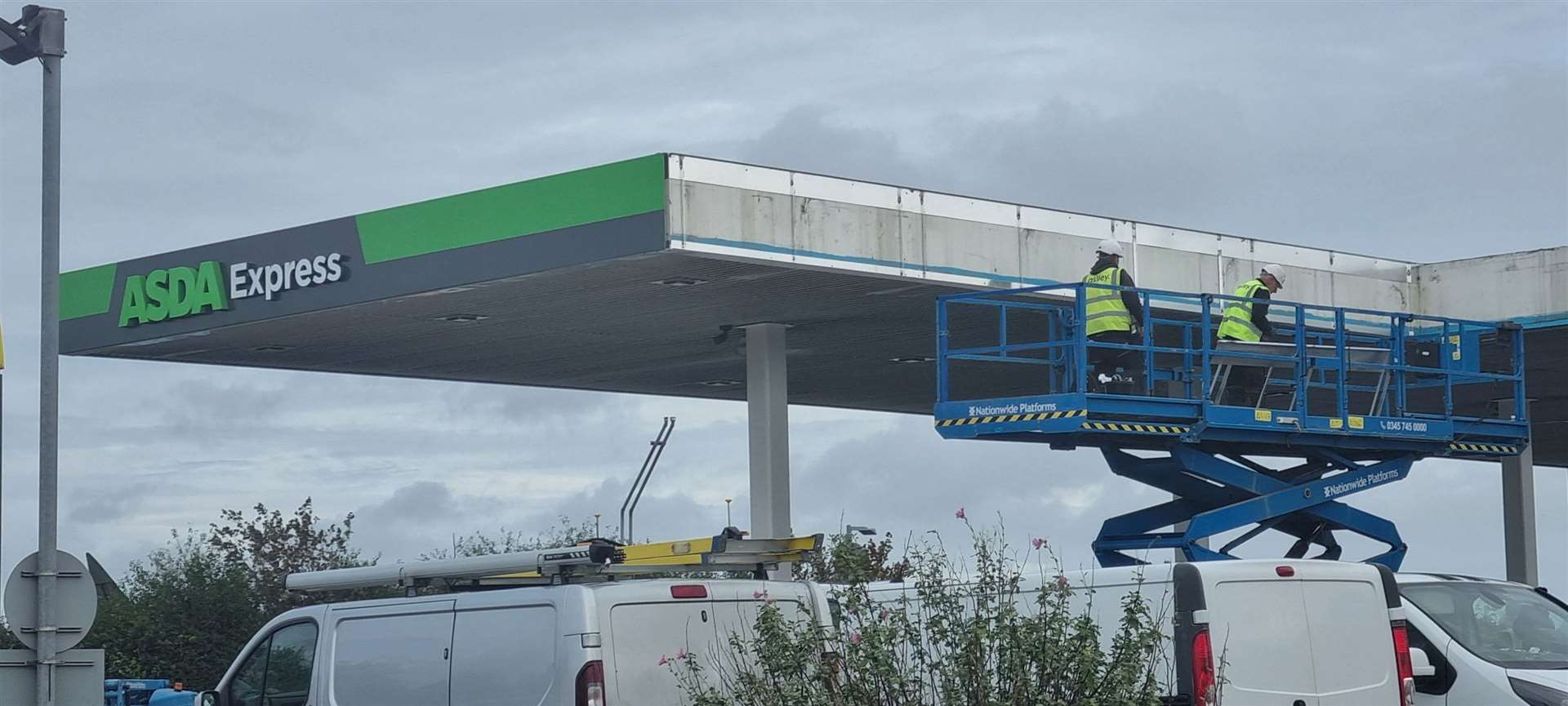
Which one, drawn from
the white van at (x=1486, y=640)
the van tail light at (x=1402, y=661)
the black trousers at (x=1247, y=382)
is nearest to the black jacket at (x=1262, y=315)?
the black trousers at (x=1247, y=382)

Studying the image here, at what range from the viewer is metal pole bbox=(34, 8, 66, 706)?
1449cm

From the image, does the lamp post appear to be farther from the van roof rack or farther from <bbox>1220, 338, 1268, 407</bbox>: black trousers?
<bbox>1220, 338, 1268, 407</bbox>: black trousers

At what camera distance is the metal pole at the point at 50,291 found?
47.5ft

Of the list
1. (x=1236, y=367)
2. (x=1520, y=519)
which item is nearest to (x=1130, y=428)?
(x=1236, y=367)

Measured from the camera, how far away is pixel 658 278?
1950 centimetres

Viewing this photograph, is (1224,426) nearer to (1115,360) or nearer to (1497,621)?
(1115,360)

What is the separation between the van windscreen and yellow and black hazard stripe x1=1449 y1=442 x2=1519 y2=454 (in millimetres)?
4879

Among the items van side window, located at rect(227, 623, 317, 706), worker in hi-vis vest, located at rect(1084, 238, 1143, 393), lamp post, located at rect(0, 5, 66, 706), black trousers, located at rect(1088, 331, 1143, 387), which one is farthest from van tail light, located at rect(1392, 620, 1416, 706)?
lamp post, located at rect(0, 5, 66, 706)

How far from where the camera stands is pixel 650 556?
12.1m

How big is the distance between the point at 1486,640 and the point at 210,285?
14762 millimetres

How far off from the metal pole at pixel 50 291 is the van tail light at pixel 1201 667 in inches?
327

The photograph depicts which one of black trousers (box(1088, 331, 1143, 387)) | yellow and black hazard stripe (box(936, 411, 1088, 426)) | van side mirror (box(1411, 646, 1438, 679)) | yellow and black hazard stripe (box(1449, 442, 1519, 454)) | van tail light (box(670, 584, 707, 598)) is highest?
black trousers (box(1088, 331, 1143, 387))

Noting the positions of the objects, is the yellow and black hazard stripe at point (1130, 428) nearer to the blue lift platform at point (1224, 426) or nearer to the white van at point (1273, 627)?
the blue lift platform at point (1224, 426)

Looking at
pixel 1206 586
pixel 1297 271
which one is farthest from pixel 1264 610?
pixel 1297 271
